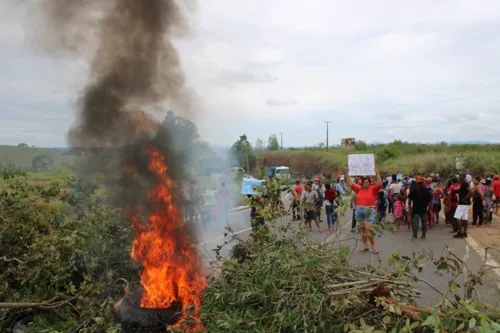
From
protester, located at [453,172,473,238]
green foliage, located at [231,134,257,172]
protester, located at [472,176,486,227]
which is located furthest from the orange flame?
green foliage, located at [231,134,257,172]

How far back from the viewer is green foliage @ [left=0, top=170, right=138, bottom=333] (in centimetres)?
Result: 375

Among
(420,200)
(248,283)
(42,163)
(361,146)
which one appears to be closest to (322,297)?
(248,283)

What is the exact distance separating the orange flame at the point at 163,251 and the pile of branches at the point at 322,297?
1.02 m

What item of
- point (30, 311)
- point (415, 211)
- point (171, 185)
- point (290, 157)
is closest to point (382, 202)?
point (415, 211)

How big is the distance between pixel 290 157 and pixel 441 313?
173ft

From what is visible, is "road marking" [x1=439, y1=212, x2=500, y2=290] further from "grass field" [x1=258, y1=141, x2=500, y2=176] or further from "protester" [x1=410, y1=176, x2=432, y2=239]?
"grass field" [x1=258, y1=141, x2=500, y2=176]

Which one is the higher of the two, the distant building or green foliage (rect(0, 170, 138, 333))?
the distant building

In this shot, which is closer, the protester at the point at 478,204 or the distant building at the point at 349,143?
the protester at the point at 478,204

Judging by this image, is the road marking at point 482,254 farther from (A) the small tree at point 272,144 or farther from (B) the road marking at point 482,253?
(A) the small tree at point 272,144

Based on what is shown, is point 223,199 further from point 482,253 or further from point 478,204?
point 478,204

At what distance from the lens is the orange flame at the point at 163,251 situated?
475 cm

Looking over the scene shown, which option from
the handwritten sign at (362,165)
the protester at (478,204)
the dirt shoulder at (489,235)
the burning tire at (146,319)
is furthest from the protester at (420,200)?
the burning tire at (146,319)

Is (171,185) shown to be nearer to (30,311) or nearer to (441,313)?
(30,311)

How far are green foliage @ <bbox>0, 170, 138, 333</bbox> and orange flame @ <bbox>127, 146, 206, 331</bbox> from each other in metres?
0.34
